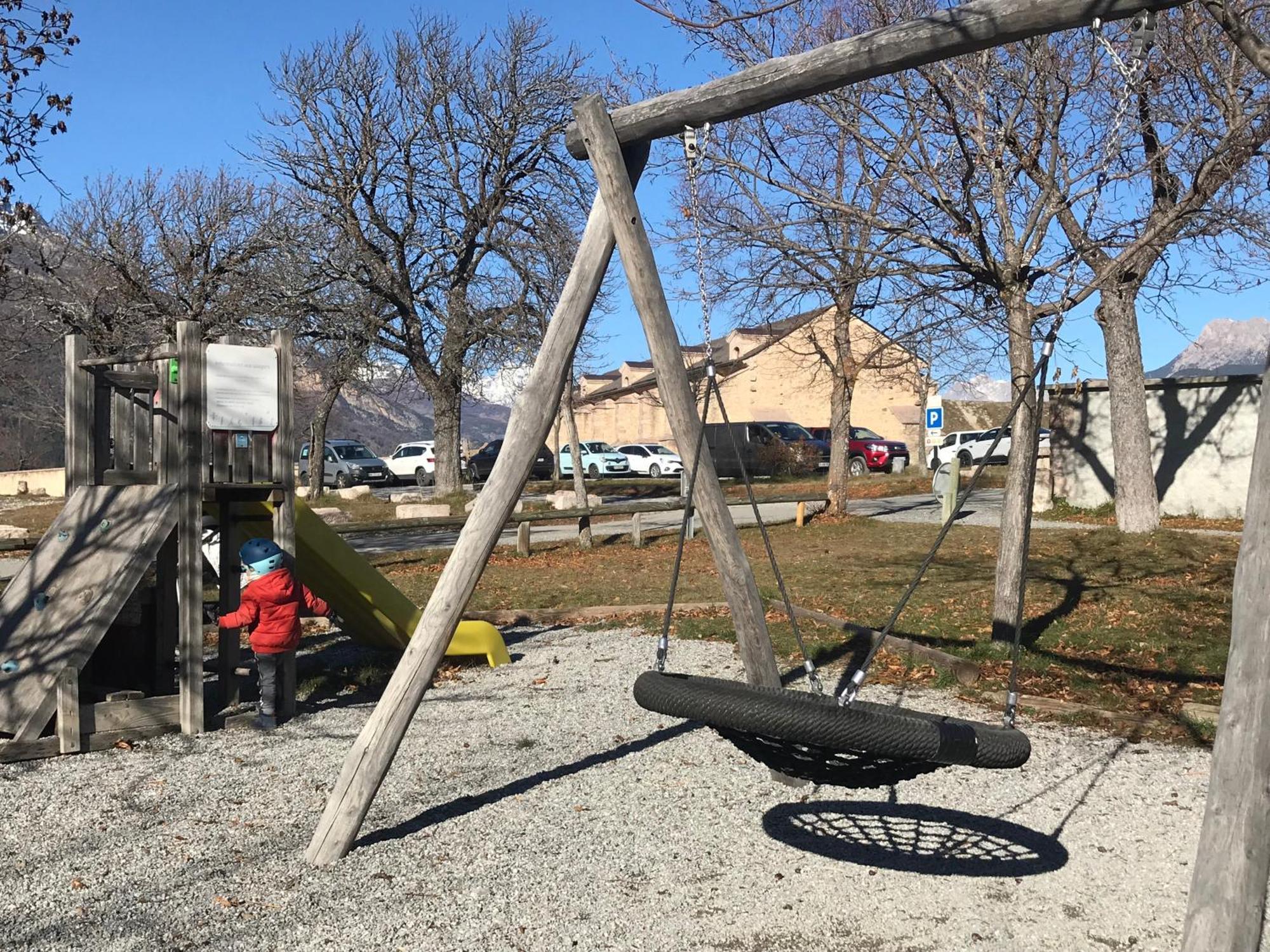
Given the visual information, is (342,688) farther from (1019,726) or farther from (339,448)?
(339,448)

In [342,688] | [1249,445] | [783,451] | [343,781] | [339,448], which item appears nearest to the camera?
[343,781]

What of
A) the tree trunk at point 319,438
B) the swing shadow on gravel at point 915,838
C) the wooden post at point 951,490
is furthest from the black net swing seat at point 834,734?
the tree trunk at point 319,438

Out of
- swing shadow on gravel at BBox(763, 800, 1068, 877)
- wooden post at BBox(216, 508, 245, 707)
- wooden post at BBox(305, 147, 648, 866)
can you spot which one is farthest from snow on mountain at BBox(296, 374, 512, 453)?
swing shadow on gravel at BBox(763, 800, 1068, 877)

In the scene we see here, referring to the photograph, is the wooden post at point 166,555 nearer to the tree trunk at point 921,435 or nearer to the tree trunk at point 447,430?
the tree trunk at point 447,430

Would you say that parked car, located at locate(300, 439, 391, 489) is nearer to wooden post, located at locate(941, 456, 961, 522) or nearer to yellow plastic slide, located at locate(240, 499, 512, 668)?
wooden post, located at locate(941, 456, 961, 522)

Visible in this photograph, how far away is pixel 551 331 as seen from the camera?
562 centimetres

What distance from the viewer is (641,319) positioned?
19.1ft

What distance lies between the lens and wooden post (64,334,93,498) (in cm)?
764

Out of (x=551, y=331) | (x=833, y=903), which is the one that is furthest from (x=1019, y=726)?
(x=551, y=331)

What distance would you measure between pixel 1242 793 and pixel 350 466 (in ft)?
132

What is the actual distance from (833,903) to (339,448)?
40375mm

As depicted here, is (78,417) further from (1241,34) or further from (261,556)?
(1241,34)

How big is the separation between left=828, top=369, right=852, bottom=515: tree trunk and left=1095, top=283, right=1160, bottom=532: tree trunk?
5.73m

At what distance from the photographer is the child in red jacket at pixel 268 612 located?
7.13 m
